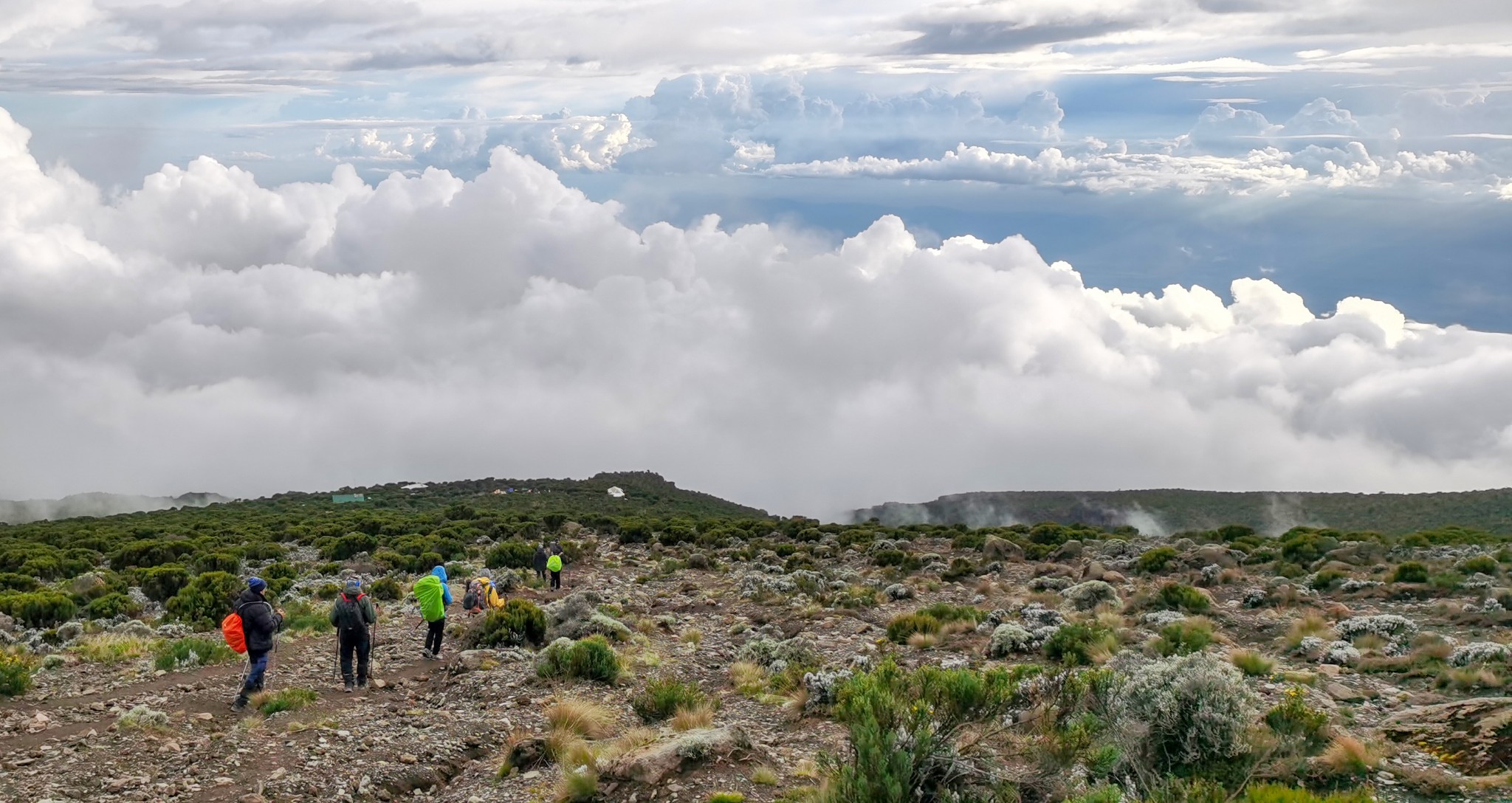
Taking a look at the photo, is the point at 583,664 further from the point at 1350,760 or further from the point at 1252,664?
the point at 1350,760

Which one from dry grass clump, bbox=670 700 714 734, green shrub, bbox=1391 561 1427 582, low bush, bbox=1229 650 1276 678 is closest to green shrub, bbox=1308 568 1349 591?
green shrub, bbox=1391 561 1427 582

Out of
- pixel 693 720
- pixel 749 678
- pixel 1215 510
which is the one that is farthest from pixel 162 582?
pixel 1215 510

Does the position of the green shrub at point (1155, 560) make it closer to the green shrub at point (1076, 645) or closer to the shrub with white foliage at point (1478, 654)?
the green shrub at point (1076, 645)

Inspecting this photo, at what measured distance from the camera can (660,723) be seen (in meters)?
11.2

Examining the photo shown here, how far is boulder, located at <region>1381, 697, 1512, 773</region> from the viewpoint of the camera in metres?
7.91

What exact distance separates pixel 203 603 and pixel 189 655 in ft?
17.2

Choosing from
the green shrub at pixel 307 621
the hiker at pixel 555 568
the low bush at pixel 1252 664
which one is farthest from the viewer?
the hiker at pixel 555 568

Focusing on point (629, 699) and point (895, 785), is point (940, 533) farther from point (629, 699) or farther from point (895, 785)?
point (895, 785)

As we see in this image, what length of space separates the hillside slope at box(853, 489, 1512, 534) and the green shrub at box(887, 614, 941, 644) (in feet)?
124

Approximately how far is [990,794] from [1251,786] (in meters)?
1.79

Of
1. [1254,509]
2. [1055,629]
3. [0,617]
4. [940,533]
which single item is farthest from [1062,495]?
[0,617]

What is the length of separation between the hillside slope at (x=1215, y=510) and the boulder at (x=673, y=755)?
44898mm

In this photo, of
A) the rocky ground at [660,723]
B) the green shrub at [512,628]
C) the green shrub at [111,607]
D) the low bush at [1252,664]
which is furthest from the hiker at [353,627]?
the low bush at [1252,664]

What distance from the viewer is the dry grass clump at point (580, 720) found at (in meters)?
10.8
